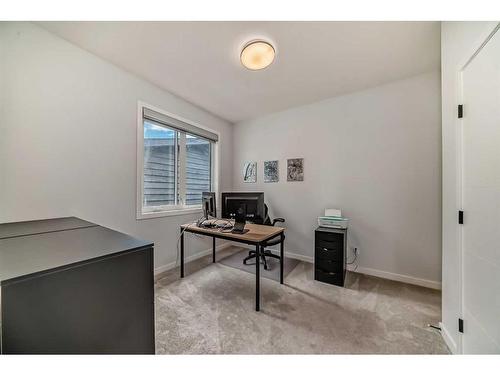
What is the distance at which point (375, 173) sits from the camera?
8.16 feet

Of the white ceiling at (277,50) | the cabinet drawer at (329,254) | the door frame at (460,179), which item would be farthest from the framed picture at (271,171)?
the door frame at (460,179)

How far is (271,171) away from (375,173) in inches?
61.7

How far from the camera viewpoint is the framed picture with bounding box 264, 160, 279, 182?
3.29m

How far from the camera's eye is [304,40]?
5.48 ft

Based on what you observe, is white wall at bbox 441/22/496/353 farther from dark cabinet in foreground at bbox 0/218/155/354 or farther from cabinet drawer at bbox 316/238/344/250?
dark cabinet in foreground at bbox 0/218/155/354

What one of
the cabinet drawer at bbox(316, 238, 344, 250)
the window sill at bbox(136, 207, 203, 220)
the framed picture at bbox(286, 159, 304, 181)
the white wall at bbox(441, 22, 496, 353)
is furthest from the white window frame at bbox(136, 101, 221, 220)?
the white wall at bbox(441, 22, 496, 353)

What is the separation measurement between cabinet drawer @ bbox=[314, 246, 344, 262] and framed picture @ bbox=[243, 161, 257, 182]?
1708mm

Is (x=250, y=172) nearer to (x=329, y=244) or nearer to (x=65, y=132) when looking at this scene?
(x=329, y=244)

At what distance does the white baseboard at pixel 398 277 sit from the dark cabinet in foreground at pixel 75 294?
263 centimetres

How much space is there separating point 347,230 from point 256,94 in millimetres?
2380

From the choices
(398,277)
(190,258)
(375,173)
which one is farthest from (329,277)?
(190,258)

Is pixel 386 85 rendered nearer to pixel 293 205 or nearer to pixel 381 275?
pixel 293 205
